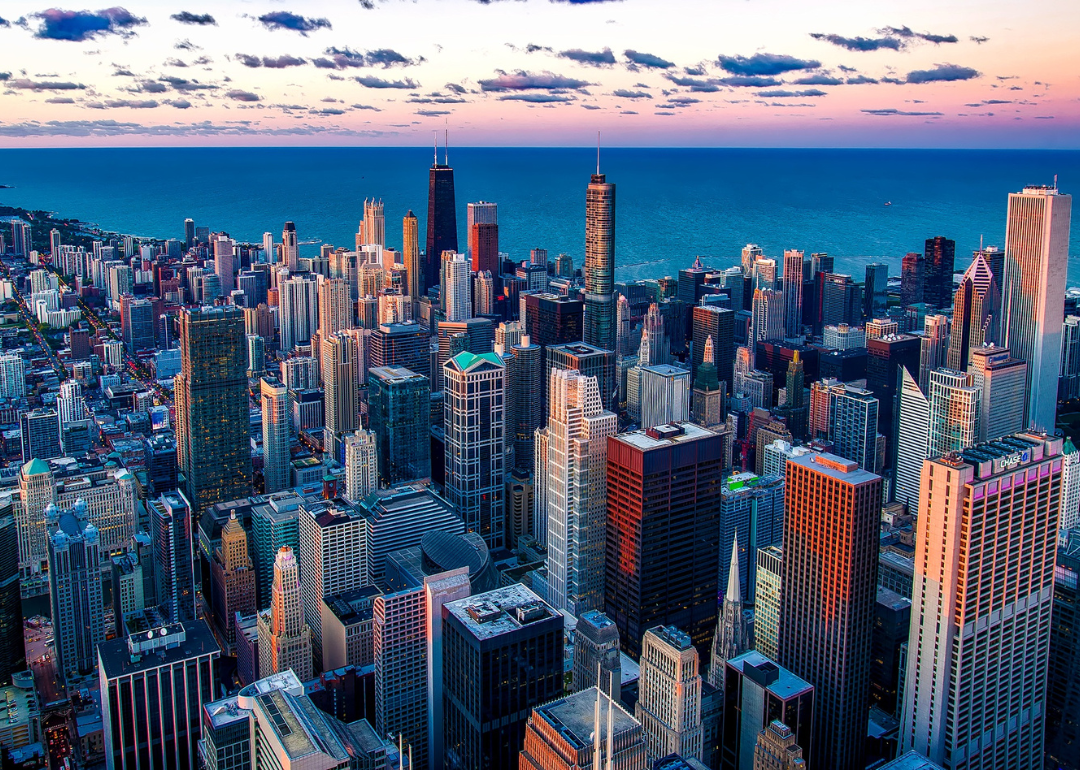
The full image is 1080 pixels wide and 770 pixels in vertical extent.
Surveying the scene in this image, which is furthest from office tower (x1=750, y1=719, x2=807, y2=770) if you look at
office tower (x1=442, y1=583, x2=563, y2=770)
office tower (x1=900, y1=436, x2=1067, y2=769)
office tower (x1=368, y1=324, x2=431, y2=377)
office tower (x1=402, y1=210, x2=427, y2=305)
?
office tower (x1=402, y1=210, x2=427, y2=305)

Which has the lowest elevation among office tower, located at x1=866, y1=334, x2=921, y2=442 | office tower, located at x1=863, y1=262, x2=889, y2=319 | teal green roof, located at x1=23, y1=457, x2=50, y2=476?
teal green roof, located at x1=23, y1=457, x2=50, y2=476

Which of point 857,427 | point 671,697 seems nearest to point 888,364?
point 857,427

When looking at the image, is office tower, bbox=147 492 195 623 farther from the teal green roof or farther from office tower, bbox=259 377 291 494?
office tower, bbox=259 377 291 494

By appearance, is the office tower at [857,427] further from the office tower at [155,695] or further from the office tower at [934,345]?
the office tower at [155,695]

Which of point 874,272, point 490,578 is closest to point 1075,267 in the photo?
point 874,272

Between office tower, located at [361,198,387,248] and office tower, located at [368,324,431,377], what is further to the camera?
office tower, located at [361,198,387,248]

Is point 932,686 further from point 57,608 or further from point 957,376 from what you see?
point 57,608
